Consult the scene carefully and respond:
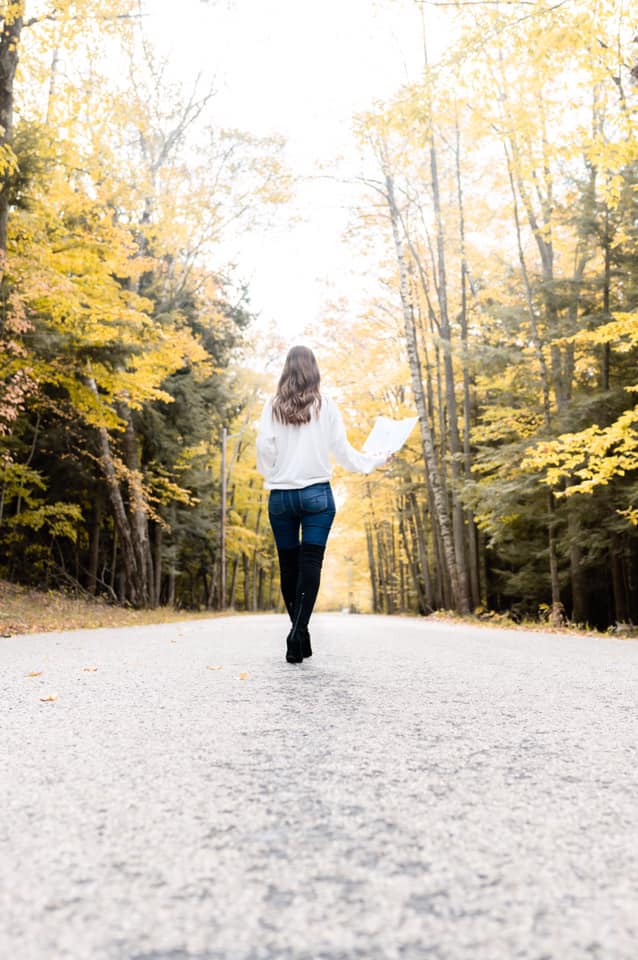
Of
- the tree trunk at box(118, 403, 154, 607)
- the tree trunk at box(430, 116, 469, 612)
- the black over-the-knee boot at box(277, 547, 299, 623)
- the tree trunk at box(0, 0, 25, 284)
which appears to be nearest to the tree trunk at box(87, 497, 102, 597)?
the tree trunk at box(118, 403, 154, 607)

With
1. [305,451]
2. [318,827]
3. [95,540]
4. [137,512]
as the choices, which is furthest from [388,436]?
[95,540]

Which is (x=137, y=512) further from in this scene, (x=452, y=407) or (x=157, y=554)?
(x=452, y=407)

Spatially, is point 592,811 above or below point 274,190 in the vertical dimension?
below

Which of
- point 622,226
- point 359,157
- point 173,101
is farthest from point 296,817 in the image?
point 173,101

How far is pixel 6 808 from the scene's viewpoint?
1.84 meters

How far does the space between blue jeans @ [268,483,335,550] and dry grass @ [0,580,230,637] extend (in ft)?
16.9

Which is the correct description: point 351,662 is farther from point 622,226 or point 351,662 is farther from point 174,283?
point 174,283

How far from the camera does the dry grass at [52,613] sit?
32.3ft

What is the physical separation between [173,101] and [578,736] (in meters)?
20.4

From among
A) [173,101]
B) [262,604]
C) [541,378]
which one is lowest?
[262,604]

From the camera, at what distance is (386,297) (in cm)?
2236

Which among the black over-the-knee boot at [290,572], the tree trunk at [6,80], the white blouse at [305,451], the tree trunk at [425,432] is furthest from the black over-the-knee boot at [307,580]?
the tree trunk at [425,432]

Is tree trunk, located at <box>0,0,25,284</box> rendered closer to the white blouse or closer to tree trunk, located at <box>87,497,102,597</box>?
the white blouse

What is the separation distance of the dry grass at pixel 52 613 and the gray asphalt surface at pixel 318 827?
6.72 meters
